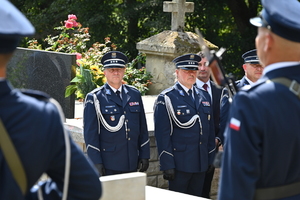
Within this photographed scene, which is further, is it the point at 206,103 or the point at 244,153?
the point at 206,103

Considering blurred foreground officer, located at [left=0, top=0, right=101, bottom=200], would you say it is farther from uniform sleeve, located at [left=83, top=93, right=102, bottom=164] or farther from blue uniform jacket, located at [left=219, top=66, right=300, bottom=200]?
uniform sleeve, located at [left=83, top=93, right=102, bottom=164]

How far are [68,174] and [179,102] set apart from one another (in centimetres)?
373

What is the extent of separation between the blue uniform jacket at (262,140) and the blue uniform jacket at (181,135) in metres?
3.14

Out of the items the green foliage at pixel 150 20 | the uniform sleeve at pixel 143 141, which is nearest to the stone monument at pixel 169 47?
the uniform sleeve at pixel 143 141

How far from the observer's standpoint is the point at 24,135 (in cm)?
198

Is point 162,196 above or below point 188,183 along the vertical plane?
above

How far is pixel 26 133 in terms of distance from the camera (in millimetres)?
1988

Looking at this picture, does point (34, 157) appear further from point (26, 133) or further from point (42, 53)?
point (42, 53)

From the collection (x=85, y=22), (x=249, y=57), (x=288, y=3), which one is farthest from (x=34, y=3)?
(x=288, y=3)

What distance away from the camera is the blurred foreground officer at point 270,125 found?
246cm

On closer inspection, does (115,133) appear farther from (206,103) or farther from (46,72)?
(46,72)

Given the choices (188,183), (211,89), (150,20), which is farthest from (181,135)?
(150,20)

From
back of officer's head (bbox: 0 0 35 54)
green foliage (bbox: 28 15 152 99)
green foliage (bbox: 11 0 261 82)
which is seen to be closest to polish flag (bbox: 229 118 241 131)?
back of officer's head (bbox: 0 0 35 54)

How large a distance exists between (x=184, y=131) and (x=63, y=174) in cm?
370
